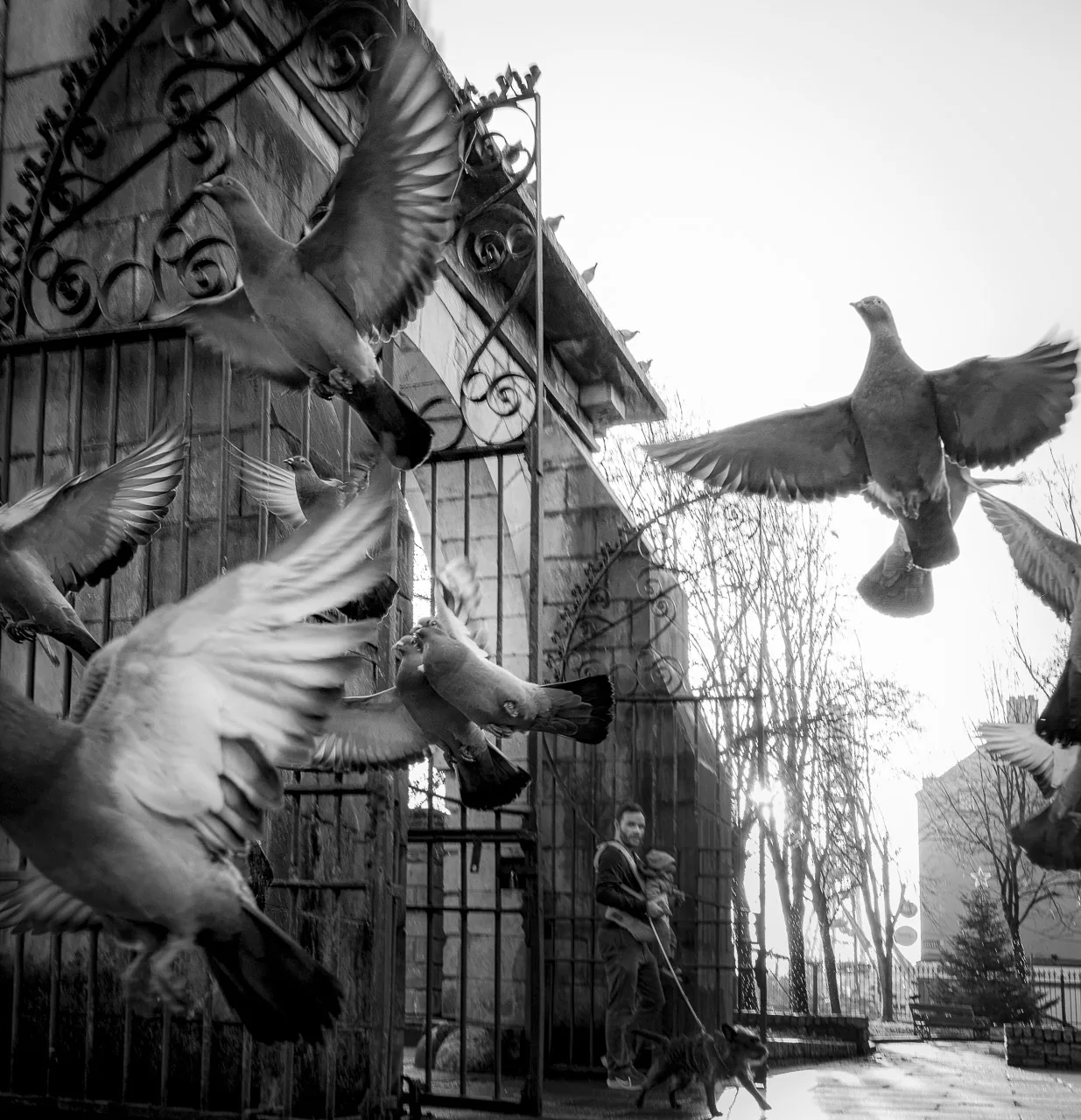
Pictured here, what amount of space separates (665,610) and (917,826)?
16650 millimetres

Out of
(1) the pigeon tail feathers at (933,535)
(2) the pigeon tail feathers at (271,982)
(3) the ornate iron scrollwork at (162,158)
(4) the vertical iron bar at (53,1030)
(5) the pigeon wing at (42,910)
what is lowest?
(4) the vertical iron bar at (53,1030)

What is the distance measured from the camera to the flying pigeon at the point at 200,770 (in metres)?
1.69

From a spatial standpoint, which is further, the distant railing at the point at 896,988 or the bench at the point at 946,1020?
the distant railing at the point at 896,988

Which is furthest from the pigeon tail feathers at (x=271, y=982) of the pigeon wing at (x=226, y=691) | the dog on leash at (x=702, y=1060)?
the dog on leash at (x=702, y=1060)

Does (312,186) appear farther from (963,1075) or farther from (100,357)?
(963,1075)

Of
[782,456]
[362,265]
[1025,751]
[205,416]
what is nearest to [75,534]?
[362,265]

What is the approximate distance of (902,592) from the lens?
9.24 ft

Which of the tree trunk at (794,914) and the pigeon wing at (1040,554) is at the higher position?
the pigeon wing at (1040,554)

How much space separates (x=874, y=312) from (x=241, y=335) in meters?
1.36

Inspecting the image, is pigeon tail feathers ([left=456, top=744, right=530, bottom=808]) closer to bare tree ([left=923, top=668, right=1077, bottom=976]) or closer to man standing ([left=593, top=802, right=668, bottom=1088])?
man standing ([left=593, top=802, right=668, bottom=1088])

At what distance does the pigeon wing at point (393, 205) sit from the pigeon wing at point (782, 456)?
26.7 inches

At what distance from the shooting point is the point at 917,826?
23.6m

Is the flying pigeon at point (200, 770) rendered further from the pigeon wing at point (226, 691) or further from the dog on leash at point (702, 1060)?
the dog on leash at point (702, 1060)

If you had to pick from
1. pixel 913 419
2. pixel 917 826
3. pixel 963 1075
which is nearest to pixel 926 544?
pixel 913 419
